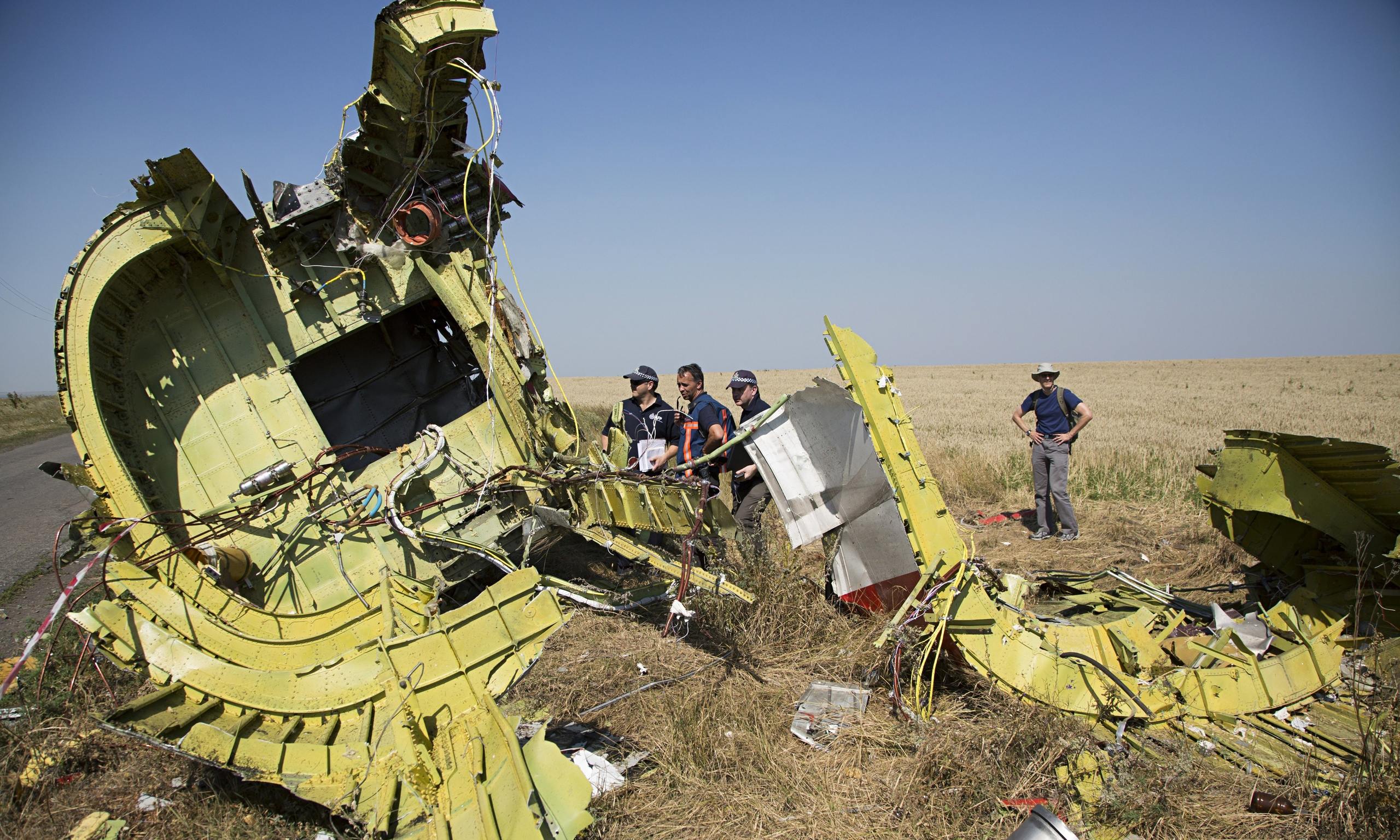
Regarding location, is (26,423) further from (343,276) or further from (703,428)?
(703,428)

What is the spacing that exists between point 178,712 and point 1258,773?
528 cm

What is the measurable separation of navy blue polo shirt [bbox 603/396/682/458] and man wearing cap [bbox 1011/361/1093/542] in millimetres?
4029

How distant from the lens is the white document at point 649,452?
6.51 meters

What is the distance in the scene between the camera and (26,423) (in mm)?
29781

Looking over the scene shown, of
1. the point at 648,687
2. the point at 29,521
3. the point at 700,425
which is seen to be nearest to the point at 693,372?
the point at 700,425

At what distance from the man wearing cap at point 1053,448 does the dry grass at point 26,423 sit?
24447mm

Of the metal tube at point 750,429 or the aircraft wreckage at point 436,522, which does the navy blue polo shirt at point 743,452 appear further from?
the metal tube at point 750,429

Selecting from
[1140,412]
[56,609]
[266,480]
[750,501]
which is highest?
[266,480]

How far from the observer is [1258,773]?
3236 mm

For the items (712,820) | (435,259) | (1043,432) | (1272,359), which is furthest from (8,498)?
(1272,359)

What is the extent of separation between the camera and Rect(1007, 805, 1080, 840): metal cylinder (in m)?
2.62

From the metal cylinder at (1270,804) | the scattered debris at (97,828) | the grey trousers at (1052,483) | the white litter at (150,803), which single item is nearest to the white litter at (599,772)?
the white litter at (150,803)

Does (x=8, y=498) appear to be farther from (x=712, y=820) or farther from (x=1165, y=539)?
(x=1165, y=539)

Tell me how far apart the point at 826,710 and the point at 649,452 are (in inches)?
124
